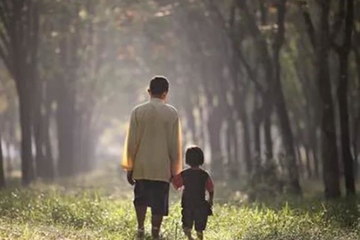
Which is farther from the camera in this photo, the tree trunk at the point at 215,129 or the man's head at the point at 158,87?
the tree trunk at the point at 215,129

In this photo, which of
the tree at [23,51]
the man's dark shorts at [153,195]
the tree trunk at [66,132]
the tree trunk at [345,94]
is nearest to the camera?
the man's dark shorts at [153,195]

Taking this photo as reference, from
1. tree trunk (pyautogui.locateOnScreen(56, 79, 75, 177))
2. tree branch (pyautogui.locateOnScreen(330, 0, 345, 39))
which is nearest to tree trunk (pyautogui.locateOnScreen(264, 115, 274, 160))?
tree branch (pyautogui.locateOnScreen(330, 0, 345, 39))

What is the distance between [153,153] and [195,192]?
692 mm

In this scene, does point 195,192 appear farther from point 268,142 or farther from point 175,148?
point 268,142

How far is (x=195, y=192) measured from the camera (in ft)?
32.3

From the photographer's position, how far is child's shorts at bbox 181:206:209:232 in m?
9.81

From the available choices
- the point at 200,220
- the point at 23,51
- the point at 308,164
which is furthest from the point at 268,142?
the point at 200,220

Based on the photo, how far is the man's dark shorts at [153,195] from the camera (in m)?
9.69

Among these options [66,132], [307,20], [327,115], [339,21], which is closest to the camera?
[327,115]

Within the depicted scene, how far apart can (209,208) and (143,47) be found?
28296 millimetres

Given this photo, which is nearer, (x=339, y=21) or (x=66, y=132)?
(x=339, y=21)

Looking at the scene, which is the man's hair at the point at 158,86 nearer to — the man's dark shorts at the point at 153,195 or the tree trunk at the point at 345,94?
the man's dark shorts at the point at 153,195

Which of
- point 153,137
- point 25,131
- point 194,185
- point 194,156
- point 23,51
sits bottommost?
point 194,185

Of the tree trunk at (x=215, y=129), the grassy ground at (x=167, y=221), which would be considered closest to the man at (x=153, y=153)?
the grassy ground at (x=167, y=221)
